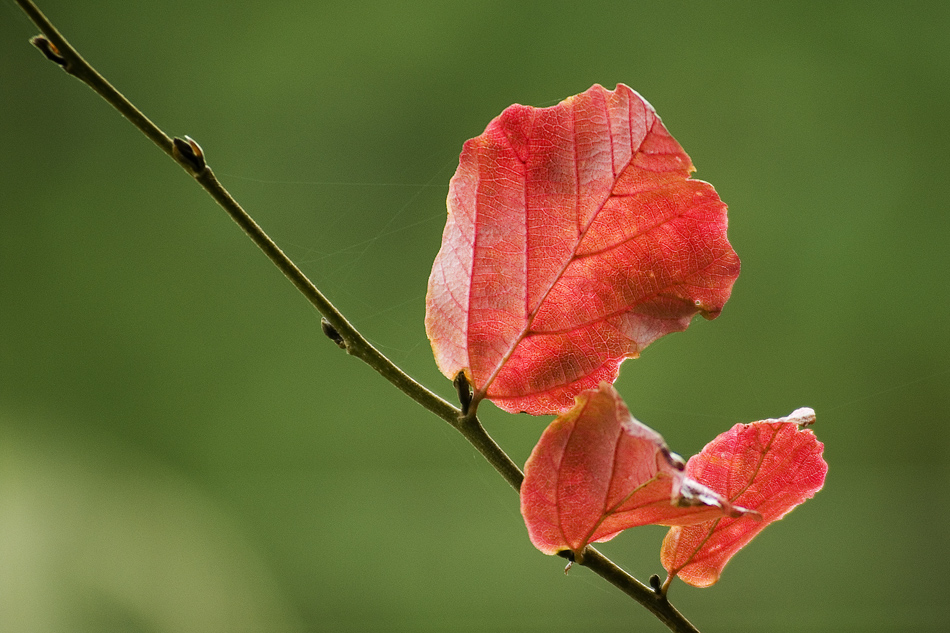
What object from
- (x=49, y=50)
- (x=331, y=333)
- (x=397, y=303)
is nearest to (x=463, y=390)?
(x=331, y=333)

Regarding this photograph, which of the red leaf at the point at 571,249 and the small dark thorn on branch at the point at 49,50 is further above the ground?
the small dark thorn on branch at the point at 49,50

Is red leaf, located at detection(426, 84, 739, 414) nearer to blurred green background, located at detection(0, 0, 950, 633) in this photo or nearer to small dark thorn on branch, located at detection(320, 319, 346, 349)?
small dark thorn on branch, located at detection(320, 319, 346, 349)

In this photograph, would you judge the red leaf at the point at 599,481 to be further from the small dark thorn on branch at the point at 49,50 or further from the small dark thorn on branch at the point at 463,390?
the small dark thorn on branch at the point at 49,50

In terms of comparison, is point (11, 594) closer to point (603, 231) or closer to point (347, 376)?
point (347, 376)

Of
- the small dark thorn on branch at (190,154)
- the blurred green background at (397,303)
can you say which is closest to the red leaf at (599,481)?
the small dark thorn on branch at (190,154)

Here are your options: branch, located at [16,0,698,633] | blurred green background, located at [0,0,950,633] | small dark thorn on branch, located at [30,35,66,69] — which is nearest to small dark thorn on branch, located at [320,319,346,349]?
branch, located at [16,0,698,633]

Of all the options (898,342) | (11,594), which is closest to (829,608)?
(898,342)
